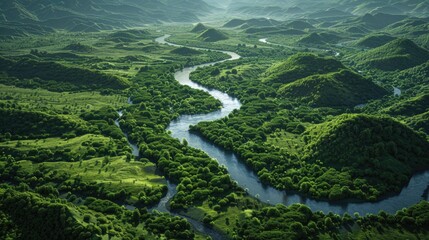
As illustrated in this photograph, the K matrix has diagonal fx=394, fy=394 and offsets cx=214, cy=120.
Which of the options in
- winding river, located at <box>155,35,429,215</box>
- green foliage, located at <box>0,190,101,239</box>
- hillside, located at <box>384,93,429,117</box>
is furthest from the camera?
hillside, located at <box>384,93,429,117</box>

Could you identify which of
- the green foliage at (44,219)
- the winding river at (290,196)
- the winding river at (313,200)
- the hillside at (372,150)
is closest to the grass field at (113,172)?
the winding river at (290,196)

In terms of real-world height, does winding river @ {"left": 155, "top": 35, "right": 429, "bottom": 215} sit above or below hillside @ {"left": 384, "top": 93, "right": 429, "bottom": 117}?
below

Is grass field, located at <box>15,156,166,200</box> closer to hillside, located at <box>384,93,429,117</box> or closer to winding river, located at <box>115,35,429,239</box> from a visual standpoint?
winding river, located at <box>115,35,429,239</box>

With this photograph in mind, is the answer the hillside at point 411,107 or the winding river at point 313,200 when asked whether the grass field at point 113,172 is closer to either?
the winding river at point 313,200

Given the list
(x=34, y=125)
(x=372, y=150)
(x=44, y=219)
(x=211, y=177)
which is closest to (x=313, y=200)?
(x=372, y=150)

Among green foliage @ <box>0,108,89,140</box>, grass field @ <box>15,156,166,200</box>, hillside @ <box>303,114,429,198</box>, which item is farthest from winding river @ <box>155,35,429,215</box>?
green foliage @ <box>0,108,89,140</box>

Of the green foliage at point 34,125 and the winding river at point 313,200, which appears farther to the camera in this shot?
the green foliage at point 34,125

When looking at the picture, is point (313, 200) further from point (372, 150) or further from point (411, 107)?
point (411, 107)

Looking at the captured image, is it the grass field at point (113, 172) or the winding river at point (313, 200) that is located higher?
the winding river at point (313, 200)
